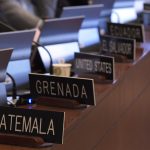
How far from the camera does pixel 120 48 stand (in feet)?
7.82

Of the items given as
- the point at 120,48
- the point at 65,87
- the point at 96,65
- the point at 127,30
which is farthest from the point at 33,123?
the point at 127,30

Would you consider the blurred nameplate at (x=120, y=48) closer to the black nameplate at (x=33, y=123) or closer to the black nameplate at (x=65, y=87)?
the black nameplate at (x=65, y=87)

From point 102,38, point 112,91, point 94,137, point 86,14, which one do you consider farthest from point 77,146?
point 86,14

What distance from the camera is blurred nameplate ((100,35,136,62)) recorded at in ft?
7.69

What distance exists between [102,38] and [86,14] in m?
0.27

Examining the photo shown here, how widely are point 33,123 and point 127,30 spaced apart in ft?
5.34

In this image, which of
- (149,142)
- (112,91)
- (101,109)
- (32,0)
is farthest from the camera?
(32,0)

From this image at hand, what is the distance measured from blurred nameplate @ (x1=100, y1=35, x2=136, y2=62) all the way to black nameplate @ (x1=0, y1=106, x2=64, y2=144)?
3.60 ft

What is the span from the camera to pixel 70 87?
1553 millimetres

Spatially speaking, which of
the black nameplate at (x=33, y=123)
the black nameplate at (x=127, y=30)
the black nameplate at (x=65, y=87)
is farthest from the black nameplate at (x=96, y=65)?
the black nameplate at (x=127, y=30)

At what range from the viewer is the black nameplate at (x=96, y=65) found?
1.91 metres

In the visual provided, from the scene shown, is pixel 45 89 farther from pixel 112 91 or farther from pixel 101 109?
pixel 112 91

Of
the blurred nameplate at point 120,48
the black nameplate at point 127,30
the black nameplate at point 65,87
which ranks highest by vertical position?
the black nameplate at point 127,30

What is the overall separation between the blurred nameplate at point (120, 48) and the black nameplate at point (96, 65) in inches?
14.5
